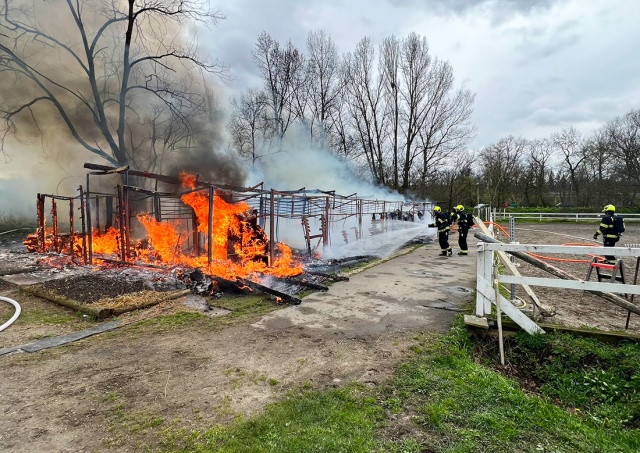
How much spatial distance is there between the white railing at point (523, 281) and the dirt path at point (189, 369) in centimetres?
91

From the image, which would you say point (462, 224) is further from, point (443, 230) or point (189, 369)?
point (189, 369)

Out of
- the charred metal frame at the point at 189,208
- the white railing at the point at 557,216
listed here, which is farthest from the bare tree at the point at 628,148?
the charred metal frame at the point at 189,208

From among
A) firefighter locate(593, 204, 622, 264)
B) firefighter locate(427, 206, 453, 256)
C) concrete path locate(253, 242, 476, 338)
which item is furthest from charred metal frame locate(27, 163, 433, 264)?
firefighter locate(593, 204, 622, 264)

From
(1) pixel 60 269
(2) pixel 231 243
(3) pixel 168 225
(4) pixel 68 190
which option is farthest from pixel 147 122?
(2) pixel 231 243

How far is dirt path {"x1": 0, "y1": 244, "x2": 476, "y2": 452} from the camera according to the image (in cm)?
271

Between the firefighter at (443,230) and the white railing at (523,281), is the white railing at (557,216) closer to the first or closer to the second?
the firefighter at (443,230)

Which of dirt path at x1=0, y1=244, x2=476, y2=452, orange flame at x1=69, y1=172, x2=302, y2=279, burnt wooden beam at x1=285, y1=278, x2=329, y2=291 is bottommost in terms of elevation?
dirt path at x1=0, y1=244, x2=476, y2=452

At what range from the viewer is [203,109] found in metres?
15.6

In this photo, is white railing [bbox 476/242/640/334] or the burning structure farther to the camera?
the burning structure

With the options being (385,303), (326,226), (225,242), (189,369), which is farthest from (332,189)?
(189,369)

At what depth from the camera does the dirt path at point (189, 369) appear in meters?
2.71

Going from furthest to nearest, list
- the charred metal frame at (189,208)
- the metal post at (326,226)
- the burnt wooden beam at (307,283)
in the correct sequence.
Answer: the metal post at (326,226)
the charred metal frame at (189,208)
the burnt wooden beam at (307,283)

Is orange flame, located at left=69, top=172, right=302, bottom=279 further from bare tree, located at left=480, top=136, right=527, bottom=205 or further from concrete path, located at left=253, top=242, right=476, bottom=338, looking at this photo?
bare tree, located at left=480, top=136, right=527, bottom=205

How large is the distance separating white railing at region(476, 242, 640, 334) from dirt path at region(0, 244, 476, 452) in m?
0.91
